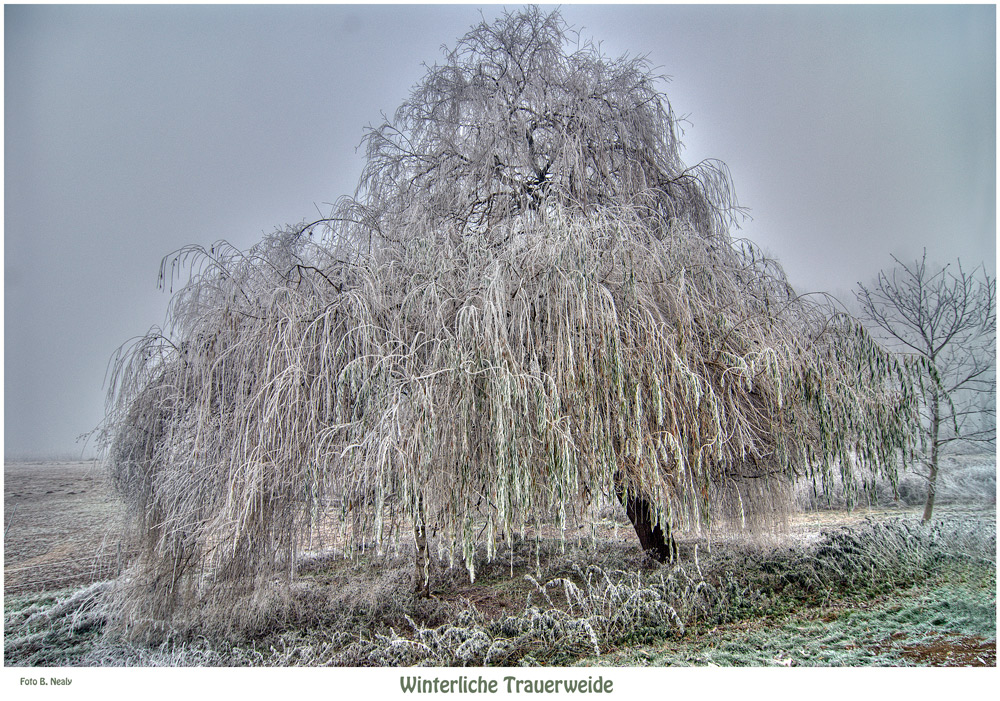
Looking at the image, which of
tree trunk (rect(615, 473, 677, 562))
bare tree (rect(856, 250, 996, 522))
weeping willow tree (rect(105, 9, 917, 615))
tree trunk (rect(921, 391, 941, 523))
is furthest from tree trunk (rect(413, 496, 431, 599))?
tree trunk (rect(921, 391, 941, 523))

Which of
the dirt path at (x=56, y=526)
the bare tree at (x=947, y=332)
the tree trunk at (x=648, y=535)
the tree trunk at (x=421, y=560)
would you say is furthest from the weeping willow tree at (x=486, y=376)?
the bare tree at (x=947, y=332)

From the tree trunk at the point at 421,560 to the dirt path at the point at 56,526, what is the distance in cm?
210

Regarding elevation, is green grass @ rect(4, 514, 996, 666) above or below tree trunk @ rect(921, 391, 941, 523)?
below

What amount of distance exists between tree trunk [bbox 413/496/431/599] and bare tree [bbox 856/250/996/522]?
12.2 ft

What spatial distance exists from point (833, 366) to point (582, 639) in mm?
2218

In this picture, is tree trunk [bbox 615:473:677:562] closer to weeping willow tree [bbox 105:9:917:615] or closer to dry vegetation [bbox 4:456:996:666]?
dry vegetation [bbox 4:456:996:666]

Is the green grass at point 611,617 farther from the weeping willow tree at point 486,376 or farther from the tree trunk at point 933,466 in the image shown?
the tree trunk at point 933,466

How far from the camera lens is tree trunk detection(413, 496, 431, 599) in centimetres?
310

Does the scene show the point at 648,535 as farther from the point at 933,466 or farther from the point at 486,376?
the point at 933,466

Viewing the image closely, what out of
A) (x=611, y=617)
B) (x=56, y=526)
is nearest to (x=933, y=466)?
(x=611, y=617)

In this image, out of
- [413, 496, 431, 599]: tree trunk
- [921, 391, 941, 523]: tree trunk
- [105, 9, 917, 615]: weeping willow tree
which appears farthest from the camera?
[921, 391, 941, 523]: tree trunk

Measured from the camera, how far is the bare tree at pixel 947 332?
4505 millimetres

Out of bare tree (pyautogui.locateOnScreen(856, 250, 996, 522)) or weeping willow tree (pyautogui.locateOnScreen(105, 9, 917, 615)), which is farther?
bare tree (pyautogui.locateOnScreen(856, 250, 996, 522))
